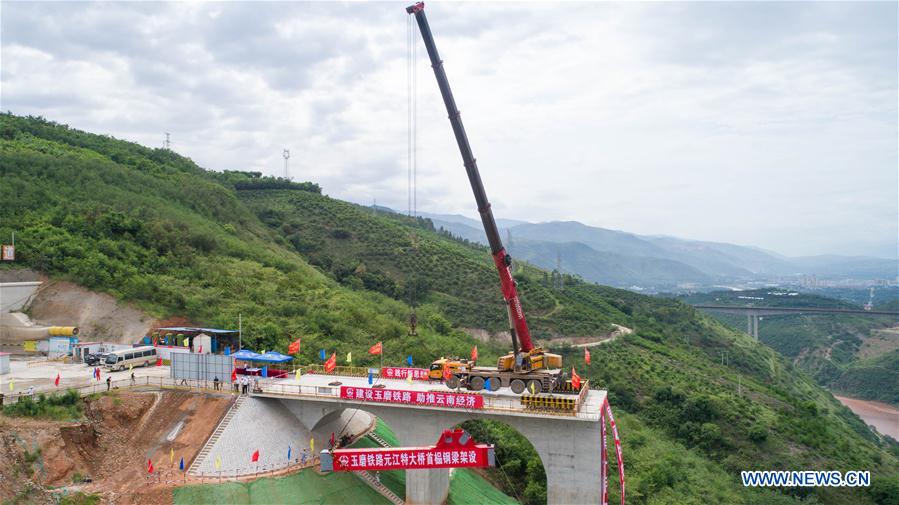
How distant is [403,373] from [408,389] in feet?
11.2

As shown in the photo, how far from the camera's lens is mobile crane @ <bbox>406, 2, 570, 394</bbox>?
3275 cm

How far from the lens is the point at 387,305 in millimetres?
67625

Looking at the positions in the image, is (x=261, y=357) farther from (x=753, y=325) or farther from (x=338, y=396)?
(x=753, y=325)

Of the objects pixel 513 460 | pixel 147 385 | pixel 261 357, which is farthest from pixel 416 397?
pixel 147 385

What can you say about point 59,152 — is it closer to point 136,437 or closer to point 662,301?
point 136,437

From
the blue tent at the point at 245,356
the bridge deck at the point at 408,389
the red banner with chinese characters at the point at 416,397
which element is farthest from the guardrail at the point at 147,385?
the red banner with chinese characters at the point at 416,397

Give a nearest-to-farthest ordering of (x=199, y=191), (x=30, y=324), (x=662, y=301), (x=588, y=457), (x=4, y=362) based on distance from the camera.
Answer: (x=588, y=457) → (x=4, y=362) → (x=30, y=324) → (x=199, y=191) → (x=662, y=301)

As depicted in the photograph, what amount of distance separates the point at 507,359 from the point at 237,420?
1552 centimetres

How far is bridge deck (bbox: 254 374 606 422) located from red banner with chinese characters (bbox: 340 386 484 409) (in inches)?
8.0

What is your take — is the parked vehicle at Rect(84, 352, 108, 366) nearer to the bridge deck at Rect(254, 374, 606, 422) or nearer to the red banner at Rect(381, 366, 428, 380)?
the bridge deck at Rect(254, 374, 606, 422)

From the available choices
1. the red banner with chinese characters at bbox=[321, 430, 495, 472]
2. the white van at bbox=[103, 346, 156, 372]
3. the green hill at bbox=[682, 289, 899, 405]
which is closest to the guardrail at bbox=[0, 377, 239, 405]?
the white van at bbox=[103, 346, 156, 372]

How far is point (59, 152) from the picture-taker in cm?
7300

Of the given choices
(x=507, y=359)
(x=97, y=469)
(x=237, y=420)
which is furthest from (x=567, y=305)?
(x=97, y=469)

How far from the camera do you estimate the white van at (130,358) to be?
4150cm
